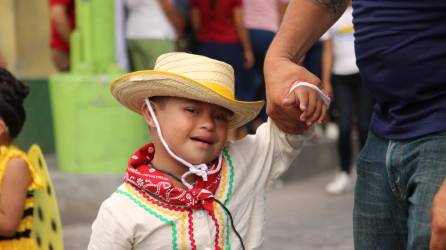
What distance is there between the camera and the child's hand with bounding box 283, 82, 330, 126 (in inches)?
103

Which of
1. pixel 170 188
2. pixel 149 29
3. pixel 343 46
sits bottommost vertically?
pixel 343 46

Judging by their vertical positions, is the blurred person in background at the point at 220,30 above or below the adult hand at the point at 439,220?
below

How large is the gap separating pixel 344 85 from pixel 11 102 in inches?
171

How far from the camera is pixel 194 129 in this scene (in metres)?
3.04

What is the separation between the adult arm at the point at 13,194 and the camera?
374cm

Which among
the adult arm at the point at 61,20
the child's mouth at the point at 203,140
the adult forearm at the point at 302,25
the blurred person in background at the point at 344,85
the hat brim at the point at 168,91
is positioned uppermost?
the adult forearm at the point at 302,25

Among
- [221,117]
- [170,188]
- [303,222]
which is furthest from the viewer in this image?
[303,222]

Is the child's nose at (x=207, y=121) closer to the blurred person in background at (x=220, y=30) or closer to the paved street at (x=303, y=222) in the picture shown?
the paved street at (x=303, y=222)

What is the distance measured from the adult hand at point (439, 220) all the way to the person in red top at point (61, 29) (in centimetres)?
509

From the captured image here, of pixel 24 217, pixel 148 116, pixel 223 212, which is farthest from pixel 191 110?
pixel 24 217

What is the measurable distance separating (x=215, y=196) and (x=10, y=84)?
4.43ft

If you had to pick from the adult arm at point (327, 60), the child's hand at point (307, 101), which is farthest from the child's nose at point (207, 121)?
the adult arm at point (327, 60)

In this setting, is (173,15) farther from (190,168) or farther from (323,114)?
(323,114)

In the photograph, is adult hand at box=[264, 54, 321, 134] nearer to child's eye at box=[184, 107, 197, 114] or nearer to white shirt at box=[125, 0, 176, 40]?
child's eye at box=[184, 107, 197, 114]
